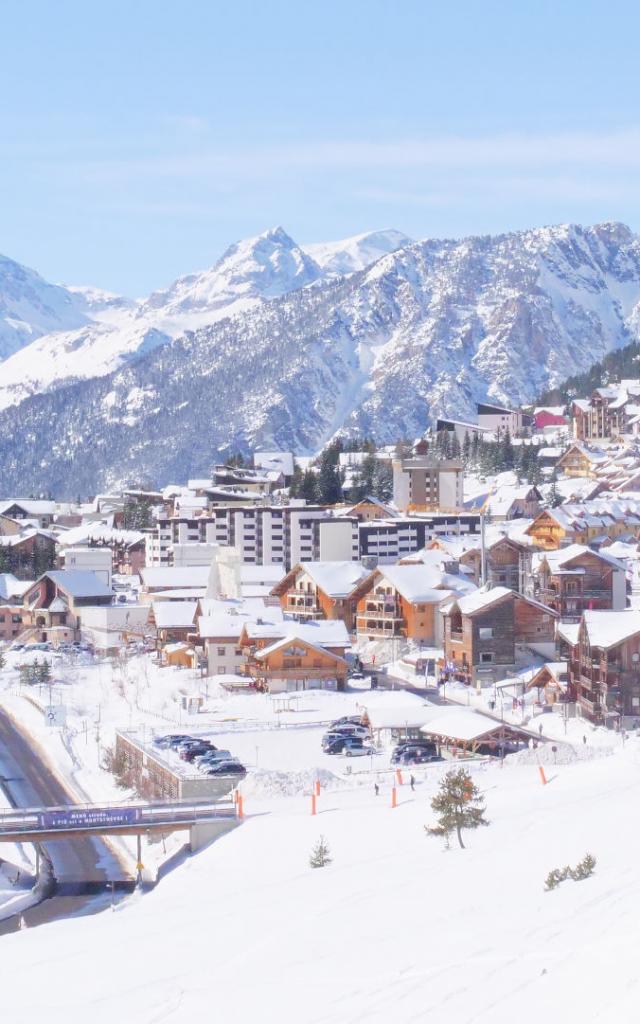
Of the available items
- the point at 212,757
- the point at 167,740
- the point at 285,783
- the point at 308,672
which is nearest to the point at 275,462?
the point at 308,672

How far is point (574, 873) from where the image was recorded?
1169 inches

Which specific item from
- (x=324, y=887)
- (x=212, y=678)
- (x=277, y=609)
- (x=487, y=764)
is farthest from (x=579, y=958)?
(x=277, y=609)

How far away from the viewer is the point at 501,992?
2181 cm

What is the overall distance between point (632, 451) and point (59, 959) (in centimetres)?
14002

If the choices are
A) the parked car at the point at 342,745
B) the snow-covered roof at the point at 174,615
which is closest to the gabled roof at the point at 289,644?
the snow-covered roof at the point at 174,615

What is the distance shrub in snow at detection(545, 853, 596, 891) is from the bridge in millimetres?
13985

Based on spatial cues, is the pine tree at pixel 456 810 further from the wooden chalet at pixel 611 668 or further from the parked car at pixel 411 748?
the wooden chalet at pixel 611 668

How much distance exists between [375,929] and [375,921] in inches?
27.1

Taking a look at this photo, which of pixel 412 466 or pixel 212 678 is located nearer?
pixel 212 678

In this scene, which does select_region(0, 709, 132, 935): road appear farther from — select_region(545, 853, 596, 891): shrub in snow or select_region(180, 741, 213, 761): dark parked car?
select_region(545, 853, 596, 891): shrub in snow

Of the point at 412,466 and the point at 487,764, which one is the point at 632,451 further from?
the point at 487,764

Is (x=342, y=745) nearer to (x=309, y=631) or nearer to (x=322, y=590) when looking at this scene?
(x=309, y=631)

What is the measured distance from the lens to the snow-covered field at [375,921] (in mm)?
22594

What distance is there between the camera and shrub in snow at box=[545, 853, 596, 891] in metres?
29.5
